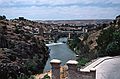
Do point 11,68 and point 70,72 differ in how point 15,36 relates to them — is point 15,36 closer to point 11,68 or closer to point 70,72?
point 11,68

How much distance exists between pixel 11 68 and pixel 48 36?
69.2m

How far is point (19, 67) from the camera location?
1841 inches

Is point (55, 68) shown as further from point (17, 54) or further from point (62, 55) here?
point (62, 55)

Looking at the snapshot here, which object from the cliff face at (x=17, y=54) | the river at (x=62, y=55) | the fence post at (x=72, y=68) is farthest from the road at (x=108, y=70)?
the river at (x=62, y=55)

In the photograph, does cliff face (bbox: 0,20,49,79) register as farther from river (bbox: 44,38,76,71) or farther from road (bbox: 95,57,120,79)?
road (bbox: 95,57,120,79)

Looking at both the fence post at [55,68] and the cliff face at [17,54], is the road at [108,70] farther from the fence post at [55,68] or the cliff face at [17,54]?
the cliff face at [17,54]

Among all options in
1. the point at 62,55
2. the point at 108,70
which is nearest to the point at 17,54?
the point at 62,55

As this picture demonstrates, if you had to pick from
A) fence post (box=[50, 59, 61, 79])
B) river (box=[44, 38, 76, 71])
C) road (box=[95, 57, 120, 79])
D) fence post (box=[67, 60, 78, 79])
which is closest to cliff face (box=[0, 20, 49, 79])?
river (box=[44, 38, 76, 71])

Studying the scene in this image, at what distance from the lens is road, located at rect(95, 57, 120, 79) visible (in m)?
17.4

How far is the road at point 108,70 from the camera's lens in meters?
17.4

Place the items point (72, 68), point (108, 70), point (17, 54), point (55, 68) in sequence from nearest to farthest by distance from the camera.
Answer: point (55, 68) → point (72, 68) → point (108, 70) → point (17, 54)

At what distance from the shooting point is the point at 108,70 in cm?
1912

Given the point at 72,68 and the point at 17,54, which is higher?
the point at 72,68

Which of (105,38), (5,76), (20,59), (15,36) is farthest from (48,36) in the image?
(105,38)
